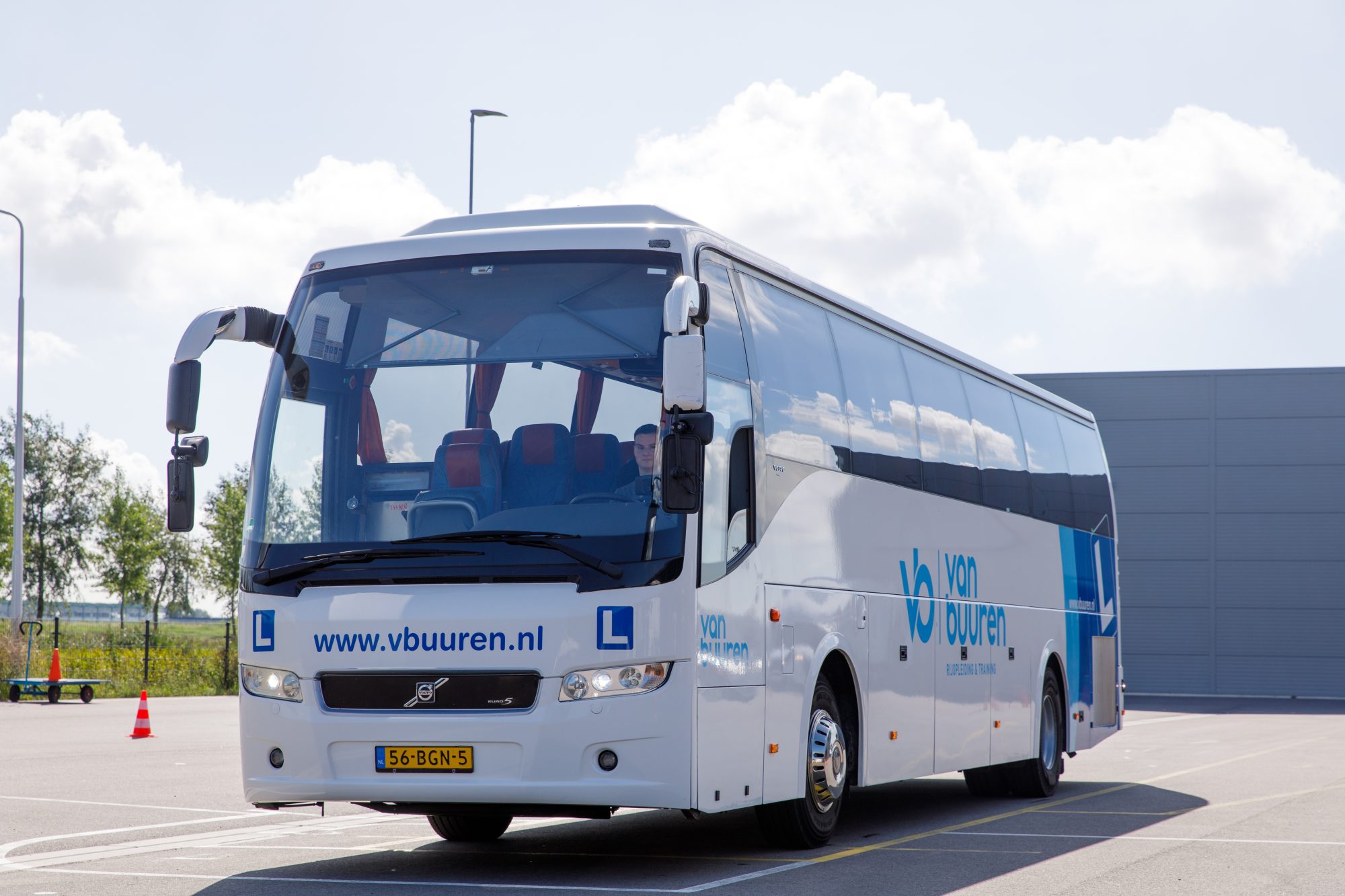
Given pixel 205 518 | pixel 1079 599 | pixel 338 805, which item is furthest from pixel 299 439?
pixel 205 518

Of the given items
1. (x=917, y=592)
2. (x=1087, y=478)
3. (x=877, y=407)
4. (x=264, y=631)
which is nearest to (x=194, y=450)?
(x=264, y=631)

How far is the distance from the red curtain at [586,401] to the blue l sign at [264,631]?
1.91 m

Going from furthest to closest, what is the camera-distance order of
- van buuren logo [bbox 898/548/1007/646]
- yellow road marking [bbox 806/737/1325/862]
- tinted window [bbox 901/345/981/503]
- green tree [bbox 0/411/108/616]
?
green tree [bbox 0/411/108/616], tinted window [bbox 901/345/981/503], van buuren logo [bbox 898/548/1007/646], yellow road marking [bbox 806/737/1325/862]

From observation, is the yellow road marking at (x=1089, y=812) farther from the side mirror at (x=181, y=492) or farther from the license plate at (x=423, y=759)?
the side mirror at (x=181, y=492)

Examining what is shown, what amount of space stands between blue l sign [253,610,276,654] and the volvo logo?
0.86 meters

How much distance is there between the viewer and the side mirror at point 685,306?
8383mm

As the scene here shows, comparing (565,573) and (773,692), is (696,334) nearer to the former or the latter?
(565,573)

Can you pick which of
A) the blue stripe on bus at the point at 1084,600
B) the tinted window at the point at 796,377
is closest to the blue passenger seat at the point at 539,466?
the tinted window at the point at 796,377

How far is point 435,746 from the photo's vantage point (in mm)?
8500

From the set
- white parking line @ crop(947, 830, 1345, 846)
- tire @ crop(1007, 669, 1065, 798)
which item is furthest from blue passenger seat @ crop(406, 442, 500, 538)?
tire @ crop(1007, 669, 1065, 798)

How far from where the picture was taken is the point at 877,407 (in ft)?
39.4

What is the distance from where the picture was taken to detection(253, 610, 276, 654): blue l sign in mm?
8867

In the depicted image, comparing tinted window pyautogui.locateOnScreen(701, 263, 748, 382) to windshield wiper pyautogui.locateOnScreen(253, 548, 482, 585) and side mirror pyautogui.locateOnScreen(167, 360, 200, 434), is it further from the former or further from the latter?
side mirror pyautogui.locateOnScreen(167, 360, 200, 434)

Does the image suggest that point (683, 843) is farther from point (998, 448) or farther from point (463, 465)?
point (998, 448)
